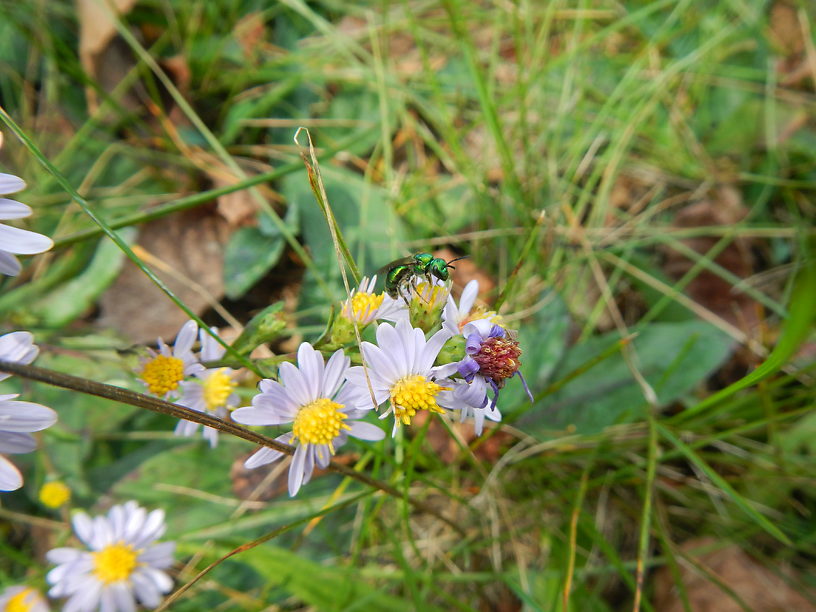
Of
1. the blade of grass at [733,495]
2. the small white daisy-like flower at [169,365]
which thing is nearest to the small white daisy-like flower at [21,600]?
the small white daisy-like flower at [169,365]

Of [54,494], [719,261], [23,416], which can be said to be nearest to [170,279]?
[54,494]

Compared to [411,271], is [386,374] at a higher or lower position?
lower

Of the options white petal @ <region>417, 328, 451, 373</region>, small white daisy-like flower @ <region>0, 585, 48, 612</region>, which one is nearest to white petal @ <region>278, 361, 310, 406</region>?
white petal @ <region>417, 328, 451, 373</region>

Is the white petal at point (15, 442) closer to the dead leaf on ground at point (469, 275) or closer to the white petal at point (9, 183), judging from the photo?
the white petal at point (9, 183)

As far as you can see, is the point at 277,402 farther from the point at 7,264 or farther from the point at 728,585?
the point at 728,585

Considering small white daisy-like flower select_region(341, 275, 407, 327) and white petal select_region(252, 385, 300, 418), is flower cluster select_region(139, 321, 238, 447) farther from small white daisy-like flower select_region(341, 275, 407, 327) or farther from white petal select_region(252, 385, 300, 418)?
small white daisy-like flower select_region(341, 275, 407, 327)

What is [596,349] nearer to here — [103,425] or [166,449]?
[166,449]
